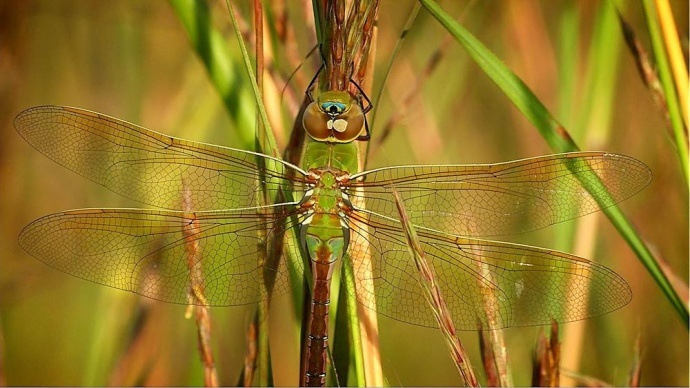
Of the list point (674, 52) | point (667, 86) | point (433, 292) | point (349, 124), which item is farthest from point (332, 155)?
point (674, 52)

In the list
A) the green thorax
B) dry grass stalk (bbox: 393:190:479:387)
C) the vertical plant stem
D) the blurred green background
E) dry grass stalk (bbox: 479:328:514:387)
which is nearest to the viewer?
dry grass stalk (bbox: 393:190:479:387)

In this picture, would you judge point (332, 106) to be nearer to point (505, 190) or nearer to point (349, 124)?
point (349, 124)

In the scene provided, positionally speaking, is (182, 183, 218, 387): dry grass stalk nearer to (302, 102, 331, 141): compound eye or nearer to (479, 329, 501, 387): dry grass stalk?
(302, 102, 331, 141): compound eye

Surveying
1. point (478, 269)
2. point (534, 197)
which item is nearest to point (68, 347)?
point (478, 269)

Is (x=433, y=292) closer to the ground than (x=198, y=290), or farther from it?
closer to the ground

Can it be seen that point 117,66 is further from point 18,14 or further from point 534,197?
point 534,197

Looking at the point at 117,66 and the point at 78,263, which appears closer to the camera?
the point at 78,263

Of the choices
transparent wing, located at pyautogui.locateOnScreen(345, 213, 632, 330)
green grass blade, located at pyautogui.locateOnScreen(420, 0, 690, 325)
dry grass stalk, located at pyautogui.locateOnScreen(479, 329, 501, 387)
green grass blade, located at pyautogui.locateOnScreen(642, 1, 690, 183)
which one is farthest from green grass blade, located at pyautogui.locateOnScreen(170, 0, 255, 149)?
green grass blade, located at pyautogui.locateOnScreen(642, 1, 690, 183)
